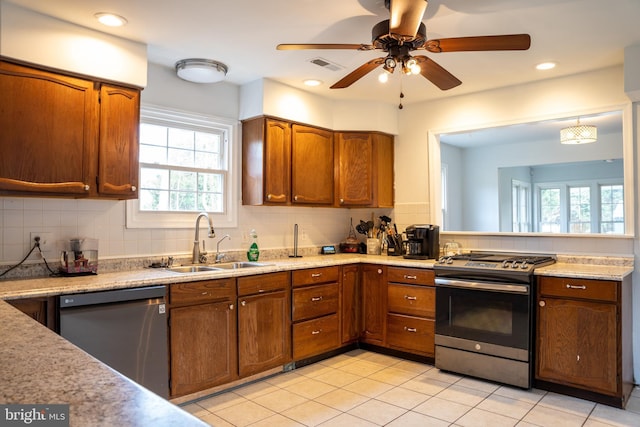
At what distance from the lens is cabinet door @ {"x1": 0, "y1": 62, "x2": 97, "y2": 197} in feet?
8.27

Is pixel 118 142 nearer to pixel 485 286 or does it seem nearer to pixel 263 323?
pixel 263 323

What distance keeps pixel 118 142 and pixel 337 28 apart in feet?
5.34

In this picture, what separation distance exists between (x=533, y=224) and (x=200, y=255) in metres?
4.29

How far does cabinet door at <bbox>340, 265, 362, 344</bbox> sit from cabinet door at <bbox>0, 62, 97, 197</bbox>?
2.27 meters

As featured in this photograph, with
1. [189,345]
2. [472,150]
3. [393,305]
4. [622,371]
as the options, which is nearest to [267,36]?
[189,345]

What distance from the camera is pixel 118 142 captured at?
2.96 metres

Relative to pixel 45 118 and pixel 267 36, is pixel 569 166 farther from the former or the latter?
pixel 45 118

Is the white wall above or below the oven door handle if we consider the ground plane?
above

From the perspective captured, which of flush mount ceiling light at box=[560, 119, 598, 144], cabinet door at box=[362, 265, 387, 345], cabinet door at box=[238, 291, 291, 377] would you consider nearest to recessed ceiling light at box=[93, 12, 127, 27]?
cabinet door at box=[238, 291, 291, 377]

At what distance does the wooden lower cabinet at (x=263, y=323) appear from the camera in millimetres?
3254

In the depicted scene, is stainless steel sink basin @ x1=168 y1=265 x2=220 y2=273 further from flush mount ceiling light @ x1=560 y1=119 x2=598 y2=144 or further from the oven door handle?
flush mount ceiling light @ x1=560 y1=119 x2=598 y2=144

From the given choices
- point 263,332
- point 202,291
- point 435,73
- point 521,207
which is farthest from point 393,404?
point 521,207

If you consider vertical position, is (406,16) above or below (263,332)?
above

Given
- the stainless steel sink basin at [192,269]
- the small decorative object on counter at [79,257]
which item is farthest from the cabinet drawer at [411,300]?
the small decorative object on counter at [79,257]
